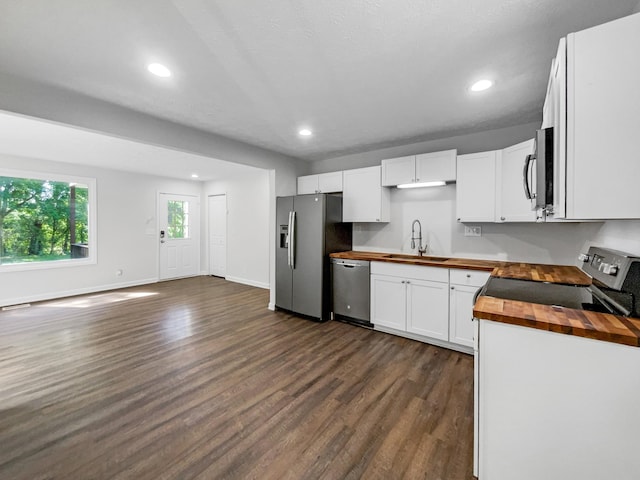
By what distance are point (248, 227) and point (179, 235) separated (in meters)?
1.98

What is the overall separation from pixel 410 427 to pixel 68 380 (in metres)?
2.79

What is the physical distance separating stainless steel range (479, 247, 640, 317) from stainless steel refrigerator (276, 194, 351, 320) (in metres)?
2.20

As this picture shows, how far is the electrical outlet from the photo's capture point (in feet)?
10.7

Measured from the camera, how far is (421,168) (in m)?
3.36

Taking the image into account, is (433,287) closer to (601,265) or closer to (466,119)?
(601,265)

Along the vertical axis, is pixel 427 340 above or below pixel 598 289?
below

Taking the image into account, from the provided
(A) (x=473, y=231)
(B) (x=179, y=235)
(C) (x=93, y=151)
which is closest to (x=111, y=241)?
(B) (x=179, y=235)

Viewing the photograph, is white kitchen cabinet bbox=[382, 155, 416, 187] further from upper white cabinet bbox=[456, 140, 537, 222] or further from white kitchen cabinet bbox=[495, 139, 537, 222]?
white kitchen cabinet bbox=[495, 139, 537, 222]

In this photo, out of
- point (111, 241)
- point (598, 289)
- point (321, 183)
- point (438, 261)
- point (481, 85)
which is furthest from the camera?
point (111, 241)

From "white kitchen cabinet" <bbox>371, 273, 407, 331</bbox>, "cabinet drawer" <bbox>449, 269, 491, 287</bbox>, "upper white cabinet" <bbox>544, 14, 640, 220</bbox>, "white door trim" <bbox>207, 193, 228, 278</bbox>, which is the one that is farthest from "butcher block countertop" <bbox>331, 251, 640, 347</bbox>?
"white door trim" <bbox>207, 193, 228, 278</bbox>

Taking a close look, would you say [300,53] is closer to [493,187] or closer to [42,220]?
[493,187]

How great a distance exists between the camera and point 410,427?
1.81 meters

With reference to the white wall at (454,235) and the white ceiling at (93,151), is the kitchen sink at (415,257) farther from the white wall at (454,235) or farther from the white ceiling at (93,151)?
the white ceiling at (93,151)

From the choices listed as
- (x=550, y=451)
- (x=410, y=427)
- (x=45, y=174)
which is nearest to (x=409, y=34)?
(x=550, y=451)
